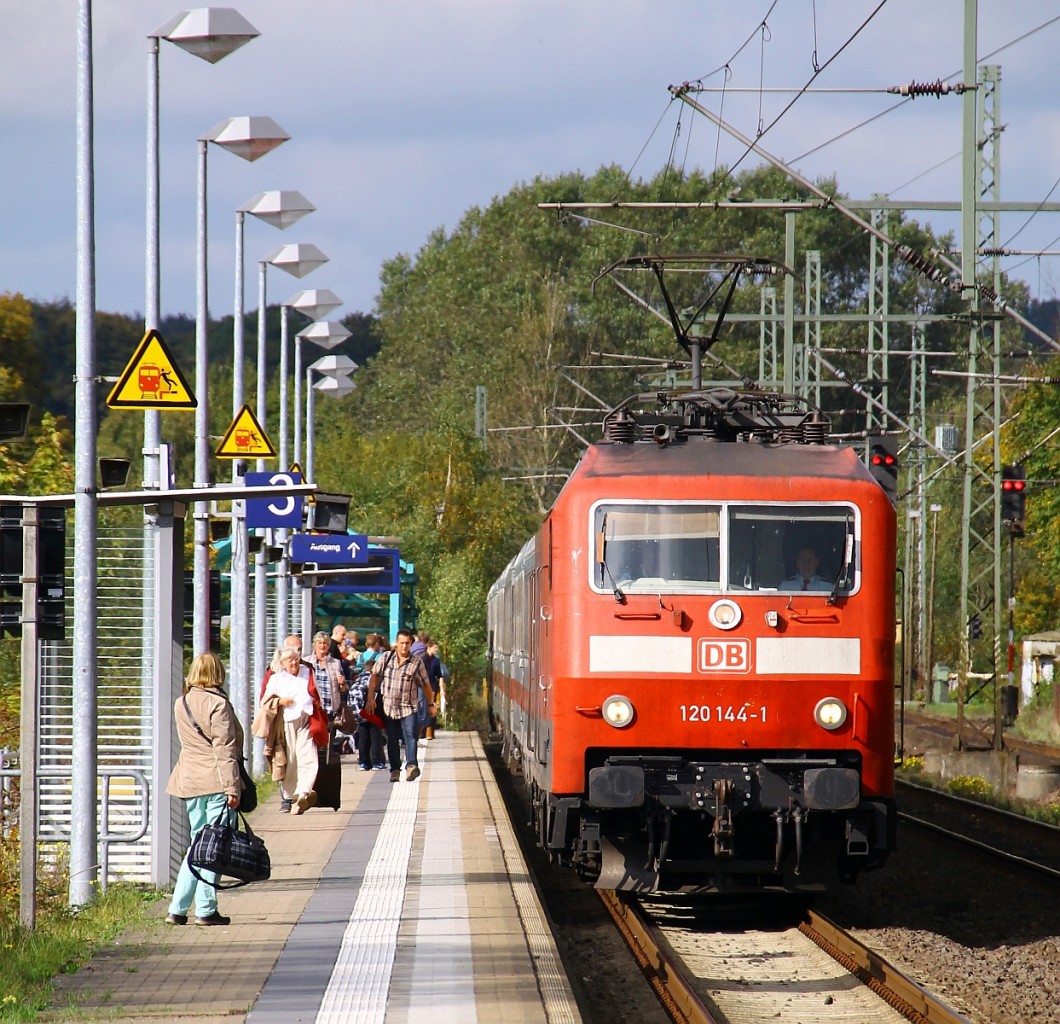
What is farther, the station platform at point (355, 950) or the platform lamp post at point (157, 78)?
the platform lamp post at point (157, 78)

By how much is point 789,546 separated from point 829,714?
1135mm

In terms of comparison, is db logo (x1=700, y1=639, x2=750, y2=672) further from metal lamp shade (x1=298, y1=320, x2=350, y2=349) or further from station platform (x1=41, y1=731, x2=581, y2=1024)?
metal lamp shade (x1=298, y1=320, x2=350, y2=349)

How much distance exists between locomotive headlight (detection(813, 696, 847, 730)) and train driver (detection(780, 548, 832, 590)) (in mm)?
742

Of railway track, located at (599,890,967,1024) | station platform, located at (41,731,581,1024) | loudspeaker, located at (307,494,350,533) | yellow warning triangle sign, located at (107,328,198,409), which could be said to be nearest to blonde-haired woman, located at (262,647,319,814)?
station platform, located at (41,731,581,1024)

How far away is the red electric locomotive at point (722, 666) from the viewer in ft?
38.7

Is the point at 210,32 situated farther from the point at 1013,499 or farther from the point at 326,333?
the point at 1013,499

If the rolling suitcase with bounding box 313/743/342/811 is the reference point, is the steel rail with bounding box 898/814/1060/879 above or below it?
below

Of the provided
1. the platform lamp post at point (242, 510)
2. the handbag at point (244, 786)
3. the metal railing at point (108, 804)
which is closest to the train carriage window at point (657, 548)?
the handbag at point (244, 786)

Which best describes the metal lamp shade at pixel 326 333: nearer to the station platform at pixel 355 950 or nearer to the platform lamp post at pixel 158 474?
the platform lamp post at pixel 158 474

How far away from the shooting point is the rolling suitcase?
1617cm

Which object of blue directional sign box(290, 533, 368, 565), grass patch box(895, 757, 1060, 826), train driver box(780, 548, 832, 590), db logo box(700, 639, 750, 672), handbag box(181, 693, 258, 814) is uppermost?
blue directional sign box(290, 533, 368, 565)

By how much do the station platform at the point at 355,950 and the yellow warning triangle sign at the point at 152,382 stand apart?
11.2 feet

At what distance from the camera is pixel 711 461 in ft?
40.7

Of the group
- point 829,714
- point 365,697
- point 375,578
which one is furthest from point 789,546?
point 375,578
